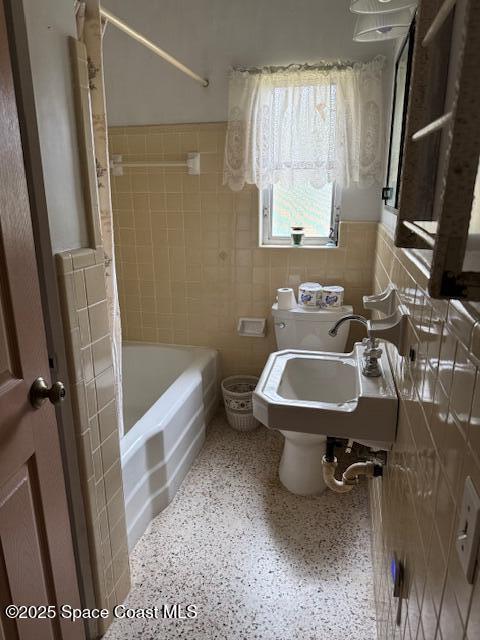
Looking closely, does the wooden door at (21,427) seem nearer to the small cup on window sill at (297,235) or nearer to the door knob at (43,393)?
the door knob at (43,393)

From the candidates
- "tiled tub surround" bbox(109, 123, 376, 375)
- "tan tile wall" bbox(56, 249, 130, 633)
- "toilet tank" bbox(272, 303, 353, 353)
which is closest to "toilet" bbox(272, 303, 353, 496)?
"toilet tank" bbox(272, 303, 353, 353)

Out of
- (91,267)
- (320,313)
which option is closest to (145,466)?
(91,267)

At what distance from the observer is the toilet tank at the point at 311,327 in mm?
2285

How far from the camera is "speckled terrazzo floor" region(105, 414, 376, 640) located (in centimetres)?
144

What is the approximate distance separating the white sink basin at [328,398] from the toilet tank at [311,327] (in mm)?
534

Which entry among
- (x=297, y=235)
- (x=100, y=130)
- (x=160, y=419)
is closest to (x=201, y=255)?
(x=297, y=235)

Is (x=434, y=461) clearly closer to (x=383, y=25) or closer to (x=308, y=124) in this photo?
(x=383, y=25)

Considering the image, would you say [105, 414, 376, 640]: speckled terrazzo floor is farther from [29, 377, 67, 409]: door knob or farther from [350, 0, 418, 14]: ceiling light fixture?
[350, 0, 418, 14]: ceiling light fixture

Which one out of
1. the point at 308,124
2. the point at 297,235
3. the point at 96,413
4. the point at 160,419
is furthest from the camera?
the point at 297,235

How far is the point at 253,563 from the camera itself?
168 cm

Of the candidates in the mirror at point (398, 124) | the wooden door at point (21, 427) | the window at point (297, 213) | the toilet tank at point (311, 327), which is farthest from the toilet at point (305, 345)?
the wooden door at point (21, 427)

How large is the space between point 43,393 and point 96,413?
0.31 m

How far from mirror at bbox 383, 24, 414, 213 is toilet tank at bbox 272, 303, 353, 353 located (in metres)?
0.64

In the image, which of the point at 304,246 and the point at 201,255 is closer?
the point at 304,246
